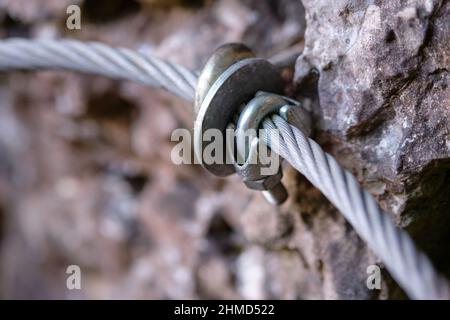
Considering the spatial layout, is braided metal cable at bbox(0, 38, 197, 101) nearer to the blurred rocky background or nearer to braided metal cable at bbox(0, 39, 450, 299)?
braided metal cable at bbox(0, 39, 450, 299)
